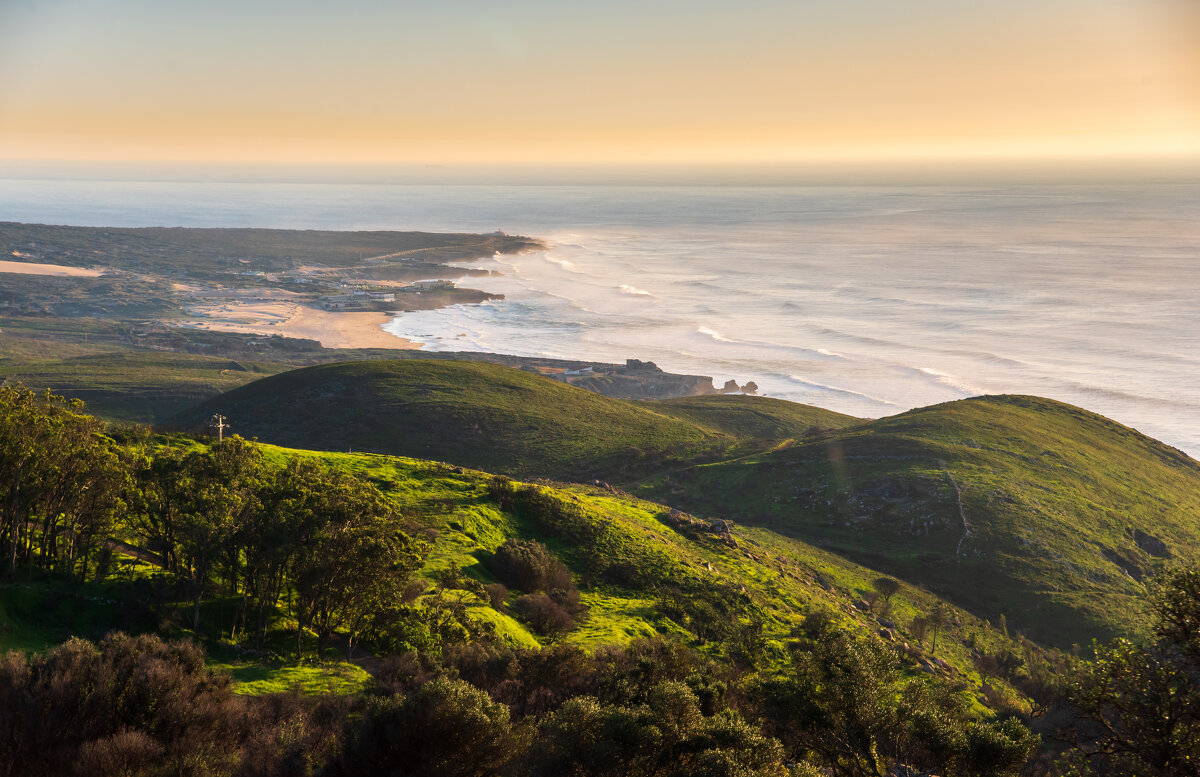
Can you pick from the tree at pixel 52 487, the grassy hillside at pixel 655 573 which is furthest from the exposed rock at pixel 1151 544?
the tree at pixel 52 487

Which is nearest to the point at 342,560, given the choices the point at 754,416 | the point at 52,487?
the point at 52,487

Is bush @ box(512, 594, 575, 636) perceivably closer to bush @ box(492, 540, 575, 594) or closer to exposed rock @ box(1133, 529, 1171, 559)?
bush @ box(492, 540, 575, 594)

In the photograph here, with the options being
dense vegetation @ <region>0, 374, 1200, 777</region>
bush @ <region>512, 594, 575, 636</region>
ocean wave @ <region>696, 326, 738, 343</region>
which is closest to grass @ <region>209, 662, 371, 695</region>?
dense vegetation @ <region>0, 374, 1200, 777</region>

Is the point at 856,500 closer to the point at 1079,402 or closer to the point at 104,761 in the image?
the point at 104,761

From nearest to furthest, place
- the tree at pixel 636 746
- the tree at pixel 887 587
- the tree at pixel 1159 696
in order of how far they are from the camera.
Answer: the tree at pixel 1159 696
the tree at pixel 636 746
the tree at pixel 887 587

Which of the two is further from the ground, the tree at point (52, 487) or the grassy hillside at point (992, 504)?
the tree at point (52, 487)

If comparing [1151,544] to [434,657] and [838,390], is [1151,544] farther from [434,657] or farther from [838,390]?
[838,390]

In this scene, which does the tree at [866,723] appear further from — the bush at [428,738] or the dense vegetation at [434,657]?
the bush at [428,738]

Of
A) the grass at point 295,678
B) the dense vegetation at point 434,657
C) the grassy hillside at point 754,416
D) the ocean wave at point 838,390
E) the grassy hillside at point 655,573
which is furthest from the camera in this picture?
the ocean wave at point 838,390
